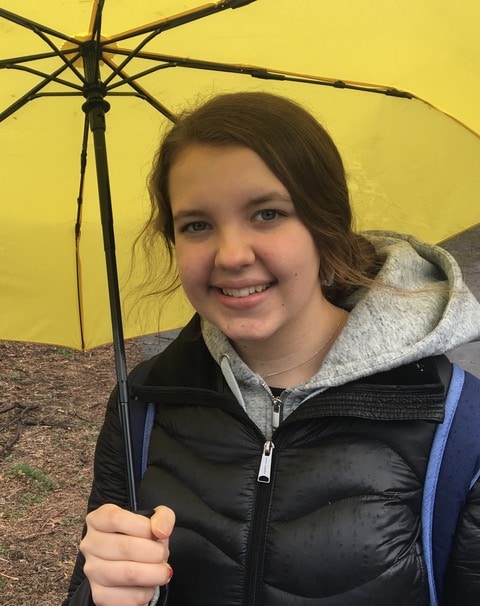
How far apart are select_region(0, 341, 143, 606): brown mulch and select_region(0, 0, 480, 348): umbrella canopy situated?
1.64m

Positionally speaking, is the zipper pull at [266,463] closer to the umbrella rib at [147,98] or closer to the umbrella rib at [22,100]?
the umbrella rib at [147,98]

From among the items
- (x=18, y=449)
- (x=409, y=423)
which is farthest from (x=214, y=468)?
(x=18, y=449)

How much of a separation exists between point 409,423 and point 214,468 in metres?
0.50

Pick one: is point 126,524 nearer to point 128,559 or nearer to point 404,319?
point 128,559

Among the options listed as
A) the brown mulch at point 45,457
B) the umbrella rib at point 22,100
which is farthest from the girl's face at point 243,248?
the brown mulch at point 45,457

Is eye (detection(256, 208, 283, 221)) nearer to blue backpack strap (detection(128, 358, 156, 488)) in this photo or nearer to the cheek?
the cheek

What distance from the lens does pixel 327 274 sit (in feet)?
6.12

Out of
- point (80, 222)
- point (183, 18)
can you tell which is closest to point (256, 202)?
point (183, 18)

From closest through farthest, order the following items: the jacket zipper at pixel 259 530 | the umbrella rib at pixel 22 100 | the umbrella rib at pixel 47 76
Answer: the jacket zipper at pixel 259 530 → the umbrella rib at pixel 47 76 → the umbrella rib at pixel 22 100

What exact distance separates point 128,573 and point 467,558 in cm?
74

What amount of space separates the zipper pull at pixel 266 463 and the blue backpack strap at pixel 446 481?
37cm

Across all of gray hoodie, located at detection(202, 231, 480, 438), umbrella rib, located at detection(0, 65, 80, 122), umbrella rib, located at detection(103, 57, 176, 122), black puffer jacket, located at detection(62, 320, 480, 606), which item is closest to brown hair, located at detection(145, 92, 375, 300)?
gray hoodie, located at detection(202, 231, 480, 438)

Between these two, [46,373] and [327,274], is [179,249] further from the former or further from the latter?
[46,373]

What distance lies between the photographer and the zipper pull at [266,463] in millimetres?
1583
